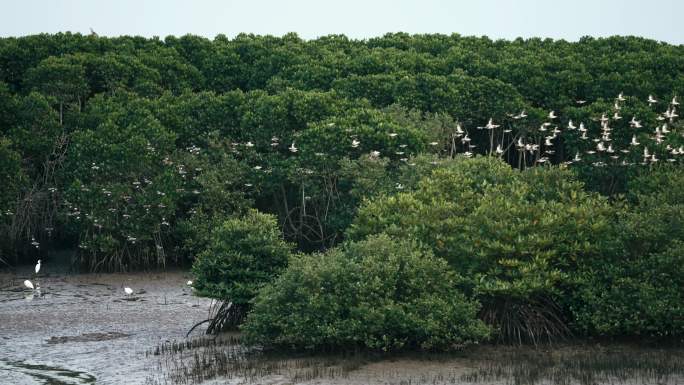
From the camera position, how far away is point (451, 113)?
3772 centimetres

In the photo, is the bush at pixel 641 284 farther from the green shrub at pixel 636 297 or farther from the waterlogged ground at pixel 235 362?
the waterlogged ground at pixel 235 362

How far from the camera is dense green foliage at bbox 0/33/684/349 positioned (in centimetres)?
2305

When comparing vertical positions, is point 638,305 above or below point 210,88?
below

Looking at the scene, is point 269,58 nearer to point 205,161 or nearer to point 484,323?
point 205,161

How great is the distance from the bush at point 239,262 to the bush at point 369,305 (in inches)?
64.2

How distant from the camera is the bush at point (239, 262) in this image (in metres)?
24.8

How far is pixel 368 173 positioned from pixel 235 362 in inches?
419

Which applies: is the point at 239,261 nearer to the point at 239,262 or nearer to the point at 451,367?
the point at 239,262

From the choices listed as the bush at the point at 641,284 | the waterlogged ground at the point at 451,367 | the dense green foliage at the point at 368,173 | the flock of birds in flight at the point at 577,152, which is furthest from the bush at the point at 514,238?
the flock of birds in flight at the point at 577,152

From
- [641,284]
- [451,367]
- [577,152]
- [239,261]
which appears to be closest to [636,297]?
[641,284]

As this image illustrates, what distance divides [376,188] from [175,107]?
8.76m

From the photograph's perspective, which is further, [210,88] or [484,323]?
[210,88]

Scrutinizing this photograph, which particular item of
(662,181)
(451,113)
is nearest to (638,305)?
(662,181)

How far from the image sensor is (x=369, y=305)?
870 inches
